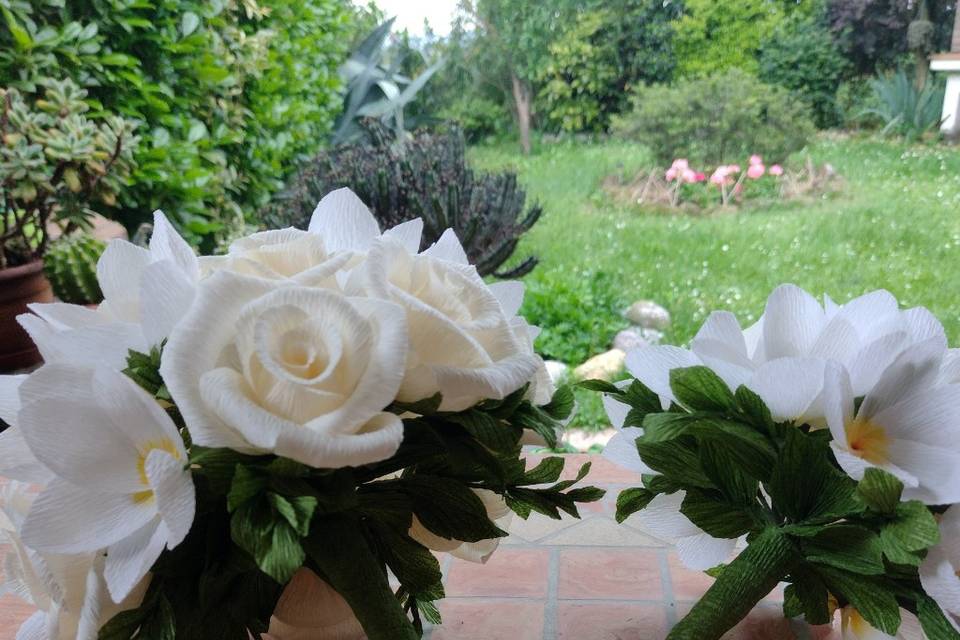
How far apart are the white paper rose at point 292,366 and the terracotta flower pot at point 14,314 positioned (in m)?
1.90

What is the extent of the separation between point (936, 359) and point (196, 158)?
9.17ft

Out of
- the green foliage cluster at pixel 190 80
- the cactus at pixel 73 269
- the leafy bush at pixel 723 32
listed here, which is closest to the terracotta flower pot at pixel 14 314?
the cactus at pixel 73 269

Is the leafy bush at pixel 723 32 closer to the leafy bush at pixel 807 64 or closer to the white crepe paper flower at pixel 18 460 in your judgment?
the leafy bush at pixel 807 64

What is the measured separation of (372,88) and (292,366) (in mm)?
4457

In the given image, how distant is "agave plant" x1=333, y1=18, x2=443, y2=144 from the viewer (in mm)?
4408

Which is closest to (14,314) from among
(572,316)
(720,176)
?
(572,316)

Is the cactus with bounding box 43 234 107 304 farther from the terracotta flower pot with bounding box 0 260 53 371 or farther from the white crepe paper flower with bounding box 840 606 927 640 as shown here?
the white crepe paper flower with bounding box 840 606 927 640

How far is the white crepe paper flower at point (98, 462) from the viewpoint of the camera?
13.7 inches

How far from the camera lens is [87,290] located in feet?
7.59

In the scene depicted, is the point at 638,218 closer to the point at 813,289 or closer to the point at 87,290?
the point at 813,289

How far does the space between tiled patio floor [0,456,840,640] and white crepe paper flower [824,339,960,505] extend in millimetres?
246

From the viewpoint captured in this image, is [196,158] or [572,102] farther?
[572,102]

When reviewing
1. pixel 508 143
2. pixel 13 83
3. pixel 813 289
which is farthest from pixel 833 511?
pixel 508 143

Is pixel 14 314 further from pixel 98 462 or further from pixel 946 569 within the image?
pixel 946 569
